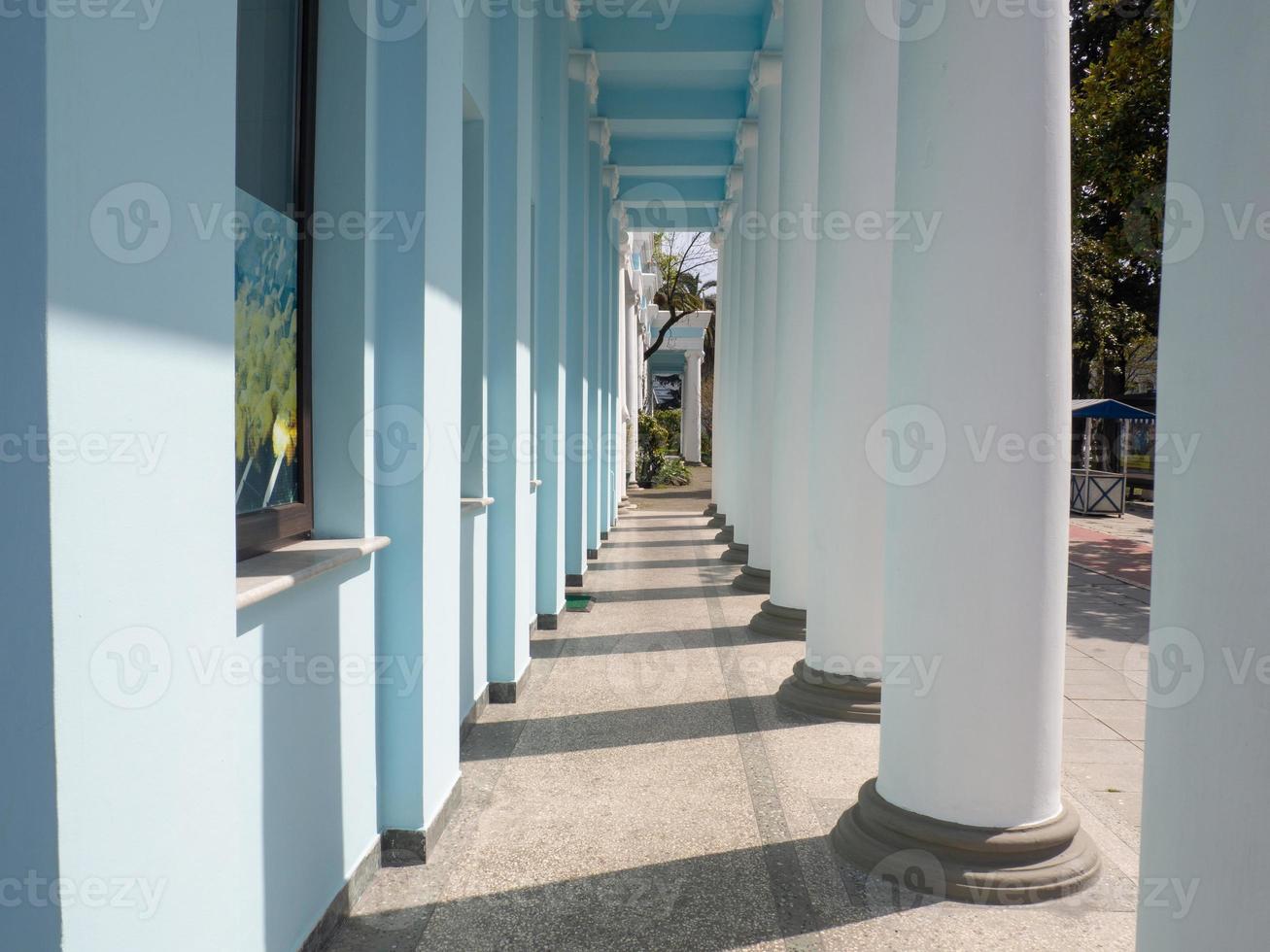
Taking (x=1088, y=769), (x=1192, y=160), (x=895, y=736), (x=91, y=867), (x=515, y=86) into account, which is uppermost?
(x=515, y=86)

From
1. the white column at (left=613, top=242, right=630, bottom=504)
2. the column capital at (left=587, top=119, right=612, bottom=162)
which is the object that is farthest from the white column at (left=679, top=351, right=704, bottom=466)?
the column capital at (left=587, top=119, right=612, bottom=162)

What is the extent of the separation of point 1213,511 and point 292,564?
100.0 inches

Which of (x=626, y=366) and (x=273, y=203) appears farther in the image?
(x=626, y=366)

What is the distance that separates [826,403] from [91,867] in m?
5.43

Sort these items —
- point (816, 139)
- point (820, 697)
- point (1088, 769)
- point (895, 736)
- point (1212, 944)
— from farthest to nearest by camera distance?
1. point (816, 139)
2. point (820, 697)
3. point (1088, 769)
4. point (895, 736)
5. point (1212, 944)

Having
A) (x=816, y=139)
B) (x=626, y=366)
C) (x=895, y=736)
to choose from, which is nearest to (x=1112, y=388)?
(x=626, y=366)

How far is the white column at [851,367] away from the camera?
636cm

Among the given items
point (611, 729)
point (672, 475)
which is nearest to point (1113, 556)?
point (611, 729)

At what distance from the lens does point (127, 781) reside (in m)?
2.03

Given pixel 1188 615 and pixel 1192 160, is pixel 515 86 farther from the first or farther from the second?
pixel 1188 615

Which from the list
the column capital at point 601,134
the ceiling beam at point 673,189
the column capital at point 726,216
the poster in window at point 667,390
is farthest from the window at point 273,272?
the poster in window at point 667,390

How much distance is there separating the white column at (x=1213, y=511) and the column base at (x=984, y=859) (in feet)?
5.13

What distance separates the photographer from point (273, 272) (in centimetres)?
352

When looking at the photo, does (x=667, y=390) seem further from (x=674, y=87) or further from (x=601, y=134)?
(x=601, y=134)
